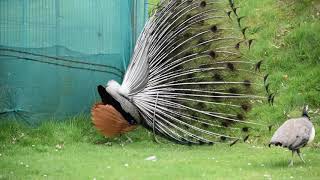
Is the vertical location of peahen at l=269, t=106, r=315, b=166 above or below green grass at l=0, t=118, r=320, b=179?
above

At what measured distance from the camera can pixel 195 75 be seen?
12.1m

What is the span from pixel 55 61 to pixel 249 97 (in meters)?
3.72

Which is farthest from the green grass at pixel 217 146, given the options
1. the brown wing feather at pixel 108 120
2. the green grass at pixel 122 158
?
the brown wing feather at pixel 108 120

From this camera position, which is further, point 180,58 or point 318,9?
point 318,9

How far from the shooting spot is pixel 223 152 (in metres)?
11.3

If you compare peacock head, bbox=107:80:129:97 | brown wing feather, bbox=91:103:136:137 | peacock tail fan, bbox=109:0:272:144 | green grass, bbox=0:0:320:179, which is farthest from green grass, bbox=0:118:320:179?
peacock head, bbox=107:80:129:97

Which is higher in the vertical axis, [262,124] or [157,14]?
[157,14]

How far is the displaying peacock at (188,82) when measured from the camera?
11.8m

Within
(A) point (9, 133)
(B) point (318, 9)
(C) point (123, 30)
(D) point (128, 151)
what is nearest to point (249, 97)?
(D) point (128, 151)

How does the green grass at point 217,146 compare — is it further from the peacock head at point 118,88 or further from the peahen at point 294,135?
the peacock head at point 118,88

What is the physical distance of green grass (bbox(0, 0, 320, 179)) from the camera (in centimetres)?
958

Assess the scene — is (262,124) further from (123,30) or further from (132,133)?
(123,30)

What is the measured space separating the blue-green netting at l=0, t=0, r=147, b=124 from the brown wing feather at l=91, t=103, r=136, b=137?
1039mm

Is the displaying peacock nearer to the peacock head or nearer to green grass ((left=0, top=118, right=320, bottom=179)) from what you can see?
the peacock head
